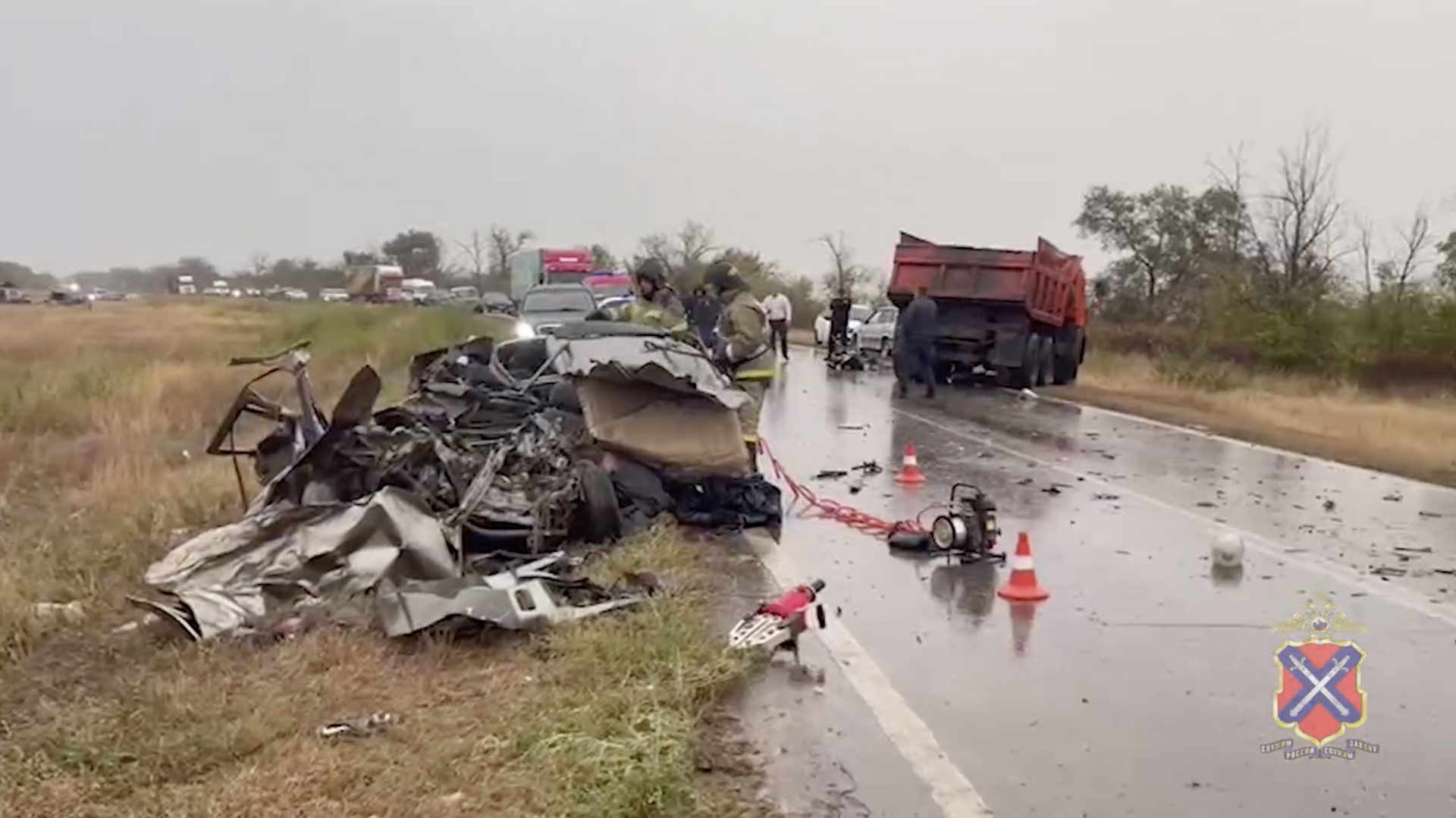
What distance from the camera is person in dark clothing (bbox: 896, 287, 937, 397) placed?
66.1 feet

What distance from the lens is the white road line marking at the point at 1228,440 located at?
12.4 m

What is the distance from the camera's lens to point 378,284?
85.8m

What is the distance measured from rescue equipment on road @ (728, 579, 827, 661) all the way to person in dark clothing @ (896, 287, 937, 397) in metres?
14.5

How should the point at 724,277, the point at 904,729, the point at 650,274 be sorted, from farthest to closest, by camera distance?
the point at 650,274 → the point at 724,277 → the point at 904,729

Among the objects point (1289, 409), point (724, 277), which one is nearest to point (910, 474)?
point (724, 277)

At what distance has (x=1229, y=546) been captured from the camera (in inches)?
313

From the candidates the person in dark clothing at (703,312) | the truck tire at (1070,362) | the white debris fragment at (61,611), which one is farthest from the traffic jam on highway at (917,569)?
the truck tire at (1070,362)

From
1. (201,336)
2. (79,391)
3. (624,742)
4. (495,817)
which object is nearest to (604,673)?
(624,742)

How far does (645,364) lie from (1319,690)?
4466 mm

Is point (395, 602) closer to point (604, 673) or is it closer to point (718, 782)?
point (604, 673)

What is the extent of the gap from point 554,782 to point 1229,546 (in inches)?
208

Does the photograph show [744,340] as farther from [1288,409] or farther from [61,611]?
[1288,409]

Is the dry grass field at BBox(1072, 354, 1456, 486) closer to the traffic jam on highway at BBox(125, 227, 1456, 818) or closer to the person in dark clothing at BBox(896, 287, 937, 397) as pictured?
the traffic jam on highway at BBox(125, 227, 1456, 818)

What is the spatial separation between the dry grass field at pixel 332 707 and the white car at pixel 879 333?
2291 cm
